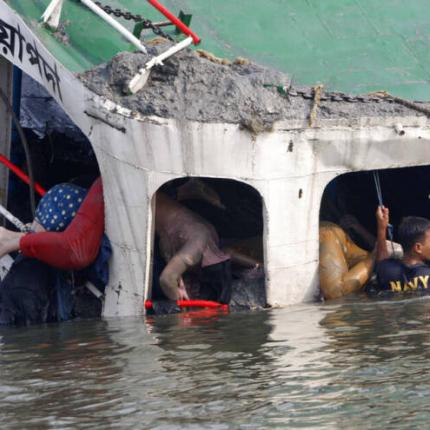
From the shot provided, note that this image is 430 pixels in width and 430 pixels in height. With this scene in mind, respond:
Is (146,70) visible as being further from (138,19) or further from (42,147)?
(42,147)

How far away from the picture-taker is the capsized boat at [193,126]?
8922 mm

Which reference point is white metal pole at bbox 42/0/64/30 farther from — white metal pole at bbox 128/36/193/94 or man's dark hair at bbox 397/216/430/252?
man's dark hair at bbox 397/216/430/252

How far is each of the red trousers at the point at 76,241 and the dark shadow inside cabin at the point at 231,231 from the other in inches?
19.4

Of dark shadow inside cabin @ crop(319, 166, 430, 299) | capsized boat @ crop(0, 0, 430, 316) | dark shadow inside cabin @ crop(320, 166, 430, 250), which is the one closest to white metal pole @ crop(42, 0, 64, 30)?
capsized boat @ crop(0, 0, 430, 316)

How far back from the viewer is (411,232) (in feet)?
32.2

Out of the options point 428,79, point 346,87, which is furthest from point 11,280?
point 428,79

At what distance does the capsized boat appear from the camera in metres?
8.92

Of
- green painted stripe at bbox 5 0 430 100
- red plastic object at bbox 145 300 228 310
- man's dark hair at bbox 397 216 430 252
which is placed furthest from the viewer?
green painted stripe at bbox 5 0 430 100

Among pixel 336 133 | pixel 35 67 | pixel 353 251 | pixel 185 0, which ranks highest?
pixel 185 0

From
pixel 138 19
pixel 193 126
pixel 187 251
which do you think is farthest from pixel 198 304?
pixel 138 19

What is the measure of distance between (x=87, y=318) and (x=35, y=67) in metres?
1.90

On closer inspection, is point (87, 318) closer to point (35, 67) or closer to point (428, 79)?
point (35, 67)

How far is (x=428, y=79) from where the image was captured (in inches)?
419

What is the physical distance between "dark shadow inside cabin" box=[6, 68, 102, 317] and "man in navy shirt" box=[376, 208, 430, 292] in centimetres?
252
